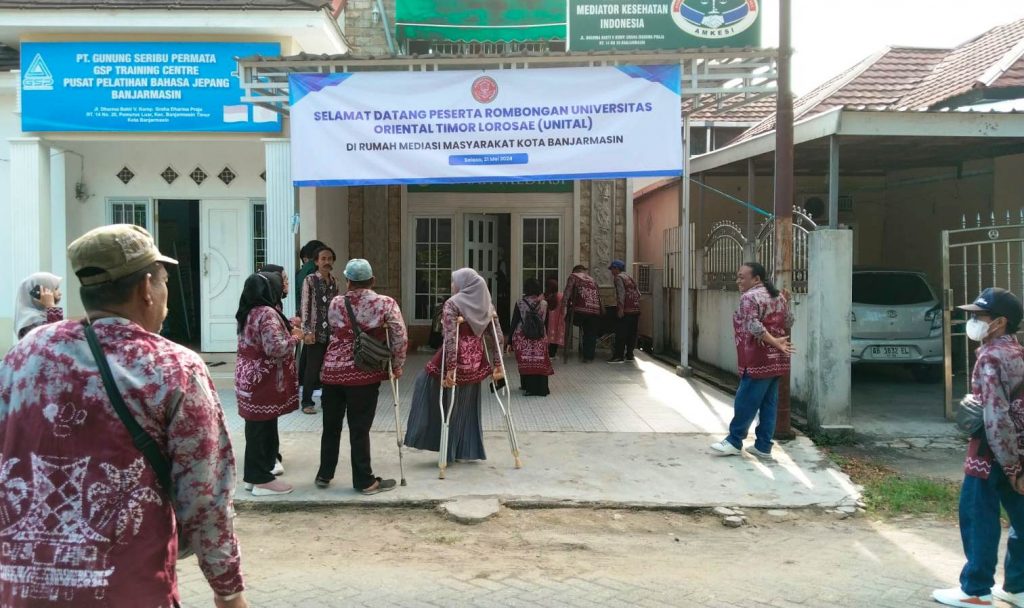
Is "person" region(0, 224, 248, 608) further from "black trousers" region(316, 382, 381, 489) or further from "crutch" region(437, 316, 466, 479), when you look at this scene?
"crutch" region(437, 316, 466, 479)

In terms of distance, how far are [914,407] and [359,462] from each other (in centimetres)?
652

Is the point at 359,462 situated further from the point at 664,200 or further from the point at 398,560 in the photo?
the point at 664,200

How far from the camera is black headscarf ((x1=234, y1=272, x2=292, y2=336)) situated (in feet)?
19.2

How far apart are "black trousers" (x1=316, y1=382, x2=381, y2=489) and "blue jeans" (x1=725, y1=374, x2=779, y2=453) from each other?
309cm

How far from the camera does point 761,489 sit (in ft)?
20.9

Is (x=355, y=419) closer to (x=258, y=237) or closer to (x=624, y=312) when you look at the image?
(x=258, y=237)

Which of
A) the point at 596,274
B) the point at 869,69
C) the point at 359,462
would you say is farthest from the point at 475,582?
the point at 869,69

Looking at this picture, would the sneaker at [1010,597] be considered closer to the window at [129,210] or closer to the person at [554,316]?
the person at [554,316]

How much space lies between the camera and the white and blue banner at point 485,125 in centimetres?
846

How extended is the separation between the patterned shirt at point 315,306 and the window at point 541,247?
7.05m

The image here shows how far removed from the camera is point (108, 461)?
2.10 metres

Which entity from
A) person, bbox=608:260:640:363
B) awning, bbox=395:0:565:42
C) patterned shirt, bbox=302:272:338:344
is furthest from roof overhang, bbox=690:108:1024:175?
patterned shirt, bbox=302:272:338:344

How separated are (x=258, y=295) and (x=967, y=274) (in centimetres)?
1035

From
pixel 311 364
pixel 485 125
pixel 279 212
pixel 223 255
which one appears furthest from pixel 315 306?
pixel 223 255
